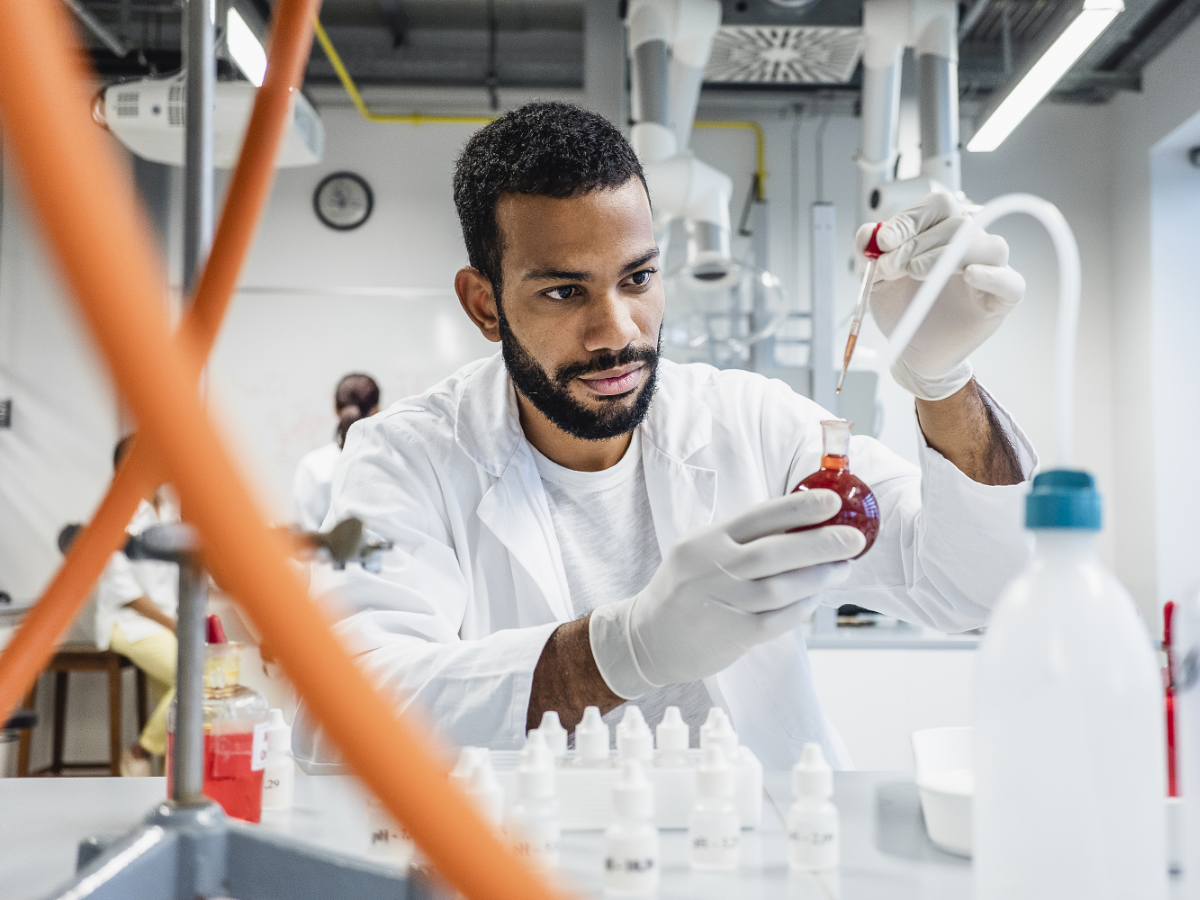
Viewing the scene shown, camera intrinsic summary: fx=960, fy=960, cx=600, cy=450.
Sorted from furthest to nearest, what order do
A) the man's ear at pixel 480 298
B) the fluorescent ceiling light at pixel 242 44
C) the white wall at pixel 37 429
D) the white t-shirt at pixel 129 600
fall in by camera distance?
1. the white wall at pixel 37 429
2. the white t-shirt at pixel 129 600
3. the fluorescent ceiling light at pixel 242 44
4. the man's ear at pixel 480 298

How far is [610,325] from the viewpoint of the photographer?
1.33 metres

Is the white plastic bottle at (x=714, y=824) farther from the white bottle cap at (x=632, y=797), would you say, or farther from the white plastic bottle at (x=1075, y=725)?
the white plastic bottle at (x=1075, y=725)

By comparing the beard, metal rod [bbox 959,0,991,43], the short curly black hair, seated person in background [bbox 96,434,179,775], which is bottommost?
seated person in background [bbox 96,434,179,775]

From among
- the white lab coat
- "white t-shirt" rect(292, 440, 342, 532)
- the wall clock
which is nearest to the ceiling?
the wall clock

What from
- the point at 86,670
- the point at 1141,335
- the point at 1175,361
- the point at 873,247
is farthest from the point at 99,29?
the point at 1175,361

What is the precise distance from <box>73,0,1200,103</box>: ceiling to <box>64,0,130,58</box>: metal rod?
0.03 metres

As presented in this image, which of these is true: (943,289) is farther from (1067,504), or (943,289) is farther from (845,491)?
(1067,504)

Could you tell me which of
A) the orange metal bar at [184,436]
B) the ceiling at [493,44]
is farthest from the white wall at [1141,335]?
the orange metal bar at [184,436]

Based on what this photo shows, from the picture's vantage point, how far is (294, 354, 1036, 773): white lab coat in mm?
1124

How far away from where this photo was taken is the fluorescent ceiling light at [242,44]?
282 centimetres

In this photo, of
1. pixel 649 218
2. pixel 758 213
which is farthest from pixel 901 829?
pixel 758 213

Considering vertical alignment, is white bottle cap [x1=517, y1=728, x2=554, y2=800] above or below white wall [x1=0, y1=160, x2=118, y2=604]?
below

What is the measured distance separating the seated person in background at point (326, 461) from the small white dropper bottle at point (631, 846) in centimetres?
335

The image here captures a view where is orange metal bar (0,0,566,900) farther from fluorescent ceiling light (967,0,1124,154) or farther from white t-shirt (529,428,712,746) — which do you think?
fluorescent ceiling light (967,0,1124,154)
